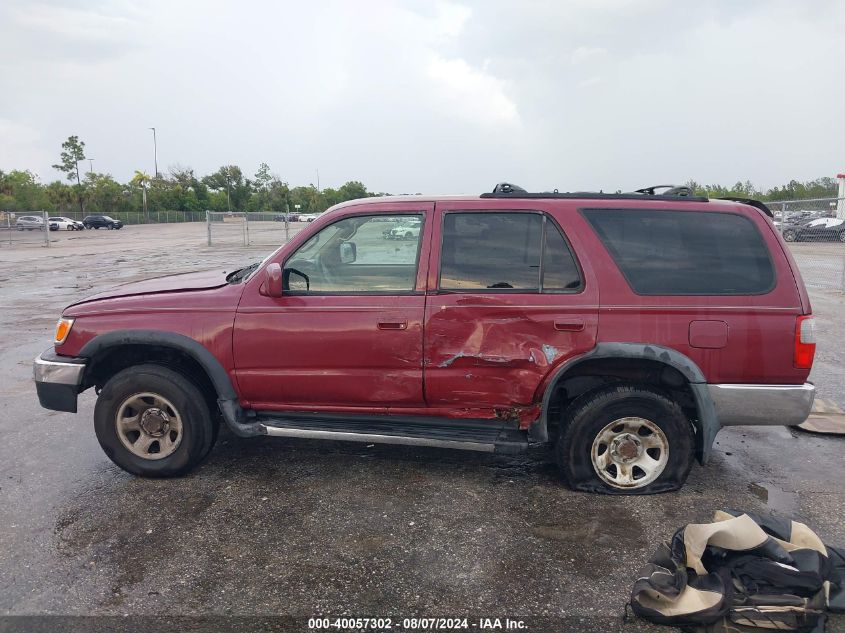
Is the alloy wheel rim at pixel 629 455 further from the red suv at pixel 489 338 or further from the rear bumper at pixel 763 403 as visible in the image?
the rear bumper at pixel 763 403

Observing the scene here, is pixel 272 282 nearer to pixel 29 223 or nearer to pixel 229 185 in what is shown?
pixel 29 223

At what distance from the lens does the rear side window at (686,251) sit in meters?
3.74

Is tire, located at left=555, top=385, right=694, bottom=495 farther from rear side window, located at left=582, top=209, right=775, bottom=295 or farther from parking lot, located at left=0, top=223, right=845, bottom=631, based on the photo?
rear side window, located at left=582, top=209, right=775, bottom=295

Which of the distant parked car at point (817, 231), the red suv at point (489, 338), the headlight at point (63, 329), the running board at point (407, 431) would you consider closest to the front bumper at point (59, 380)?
the red suv at point (489, 338)

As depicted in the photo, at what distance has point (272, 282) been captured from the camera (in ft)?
12.8

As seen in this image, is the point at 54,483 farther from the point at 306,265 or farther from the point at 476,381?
the point at 476,381

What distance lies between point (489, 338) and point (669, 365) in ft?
3.51

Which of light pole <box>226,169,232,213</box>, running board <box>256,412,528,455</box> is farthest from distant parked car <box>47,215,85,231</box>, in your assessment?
running board <box>256,412,528,455</box>

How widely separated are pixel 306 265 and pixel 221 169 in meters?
101

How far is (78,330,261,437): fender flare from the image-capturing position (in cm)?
396

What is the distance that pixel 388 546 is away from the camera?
3352 millimetres

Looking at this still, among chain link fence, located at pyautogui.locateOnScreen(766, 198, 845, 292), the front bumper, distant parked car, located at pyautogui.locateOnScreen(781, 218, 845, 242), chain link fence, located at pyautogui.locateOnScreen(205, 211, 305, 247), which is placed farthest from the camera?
chain link fence, located at pyautogui.locateOnScreen(205, 211, 305, 247)

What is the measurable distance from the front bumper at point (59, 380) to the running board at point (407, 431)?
1238mm

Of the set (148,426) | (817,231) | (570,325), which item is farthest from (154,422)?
(817,231)
